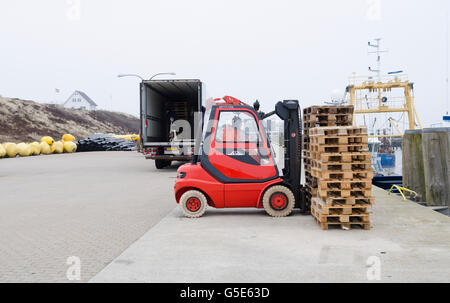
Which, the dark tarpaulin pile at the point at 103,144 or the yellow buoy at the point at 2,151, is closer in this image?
the yellow buoy at the point at 2,151

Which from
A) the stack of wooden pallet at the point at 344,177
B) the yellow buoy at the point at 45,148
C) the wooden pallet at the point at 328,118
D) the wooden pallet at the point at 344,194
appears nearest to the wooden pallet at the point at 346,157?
the stack of wooden pallet at the point at 344,177

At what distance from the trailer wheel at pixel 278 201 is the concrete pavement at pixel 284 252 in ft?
0.85

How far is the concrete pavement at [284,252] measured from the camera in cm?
467

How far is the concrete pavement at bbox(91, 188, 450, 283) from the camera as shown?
15.3 feet

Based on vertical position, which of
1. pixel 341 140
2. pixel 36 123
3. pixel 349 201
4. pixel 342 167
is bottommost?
pixel 349 201

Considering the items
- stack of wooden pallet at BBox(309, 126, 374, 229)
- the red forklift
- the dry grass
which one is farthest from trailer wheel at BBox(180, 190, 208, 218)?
the dry grass

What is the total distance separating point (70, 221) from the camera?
7.93 m

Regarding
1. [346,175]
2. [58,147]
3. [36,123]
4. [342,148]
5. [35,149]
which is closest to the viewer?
[346,175]

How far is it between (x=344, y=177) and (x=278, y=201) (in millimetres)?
1495

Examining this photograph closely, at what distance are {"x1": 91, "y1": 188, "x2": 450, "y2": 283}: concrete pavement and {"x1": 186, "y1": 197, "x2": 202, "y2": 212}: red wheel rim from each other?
9.8 inches

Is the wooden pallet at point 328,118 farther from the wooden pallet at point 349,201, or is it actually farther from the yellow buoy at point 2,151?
the yellow buoy at point 2,151

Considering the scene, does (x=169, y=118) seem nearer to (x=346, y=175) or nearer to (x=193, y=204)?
(x=193, y=204)

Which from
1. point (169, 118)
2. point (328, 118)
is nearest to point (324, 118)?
point (328, 118)
